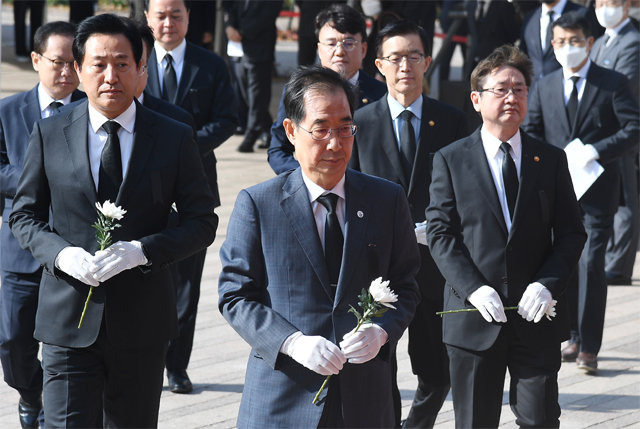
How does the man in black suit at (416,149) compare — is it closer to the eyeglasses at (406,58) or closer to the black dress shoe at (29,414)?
the eyeglasses at (406,58)

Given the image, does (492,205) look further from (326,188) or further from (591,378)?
(591,378)

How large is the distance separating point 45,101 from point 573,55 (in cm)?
364

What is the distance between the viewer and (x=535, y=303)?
478 cm

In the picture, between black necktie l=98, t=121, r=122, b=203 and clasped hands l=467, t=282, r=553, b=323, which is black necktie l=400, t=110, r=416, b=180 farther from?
black necktie l=98, t=121, r=122, b=203

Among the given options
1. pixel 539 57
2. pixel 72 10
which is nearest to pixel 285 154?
pixel 539 57

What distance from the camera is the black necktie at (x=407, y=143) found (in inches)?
228

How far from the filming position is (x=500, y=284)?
498 cm

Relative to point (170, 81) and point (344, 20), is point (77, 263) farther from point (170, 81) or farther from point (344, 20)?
point (170, 81)

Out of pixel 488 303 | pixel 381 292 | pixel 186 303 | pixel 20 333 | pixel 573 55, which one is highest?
pixel 573 55

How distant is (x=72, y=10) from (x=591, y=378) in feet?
44.1

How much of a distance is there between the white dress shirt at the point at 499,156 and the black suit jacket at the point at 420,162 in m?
0.66

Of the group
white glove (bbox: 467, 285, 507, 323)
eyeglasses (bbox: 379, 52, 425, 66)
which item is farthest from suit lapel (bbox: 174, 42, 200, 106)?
white glove (bbox: 467, 285, 507, 323)

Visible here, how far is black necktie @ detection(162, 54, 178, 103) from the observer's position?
707 cm

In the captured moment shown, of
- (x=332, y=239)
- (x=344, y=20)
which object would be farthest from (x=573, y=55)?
(x=332, y=239)
